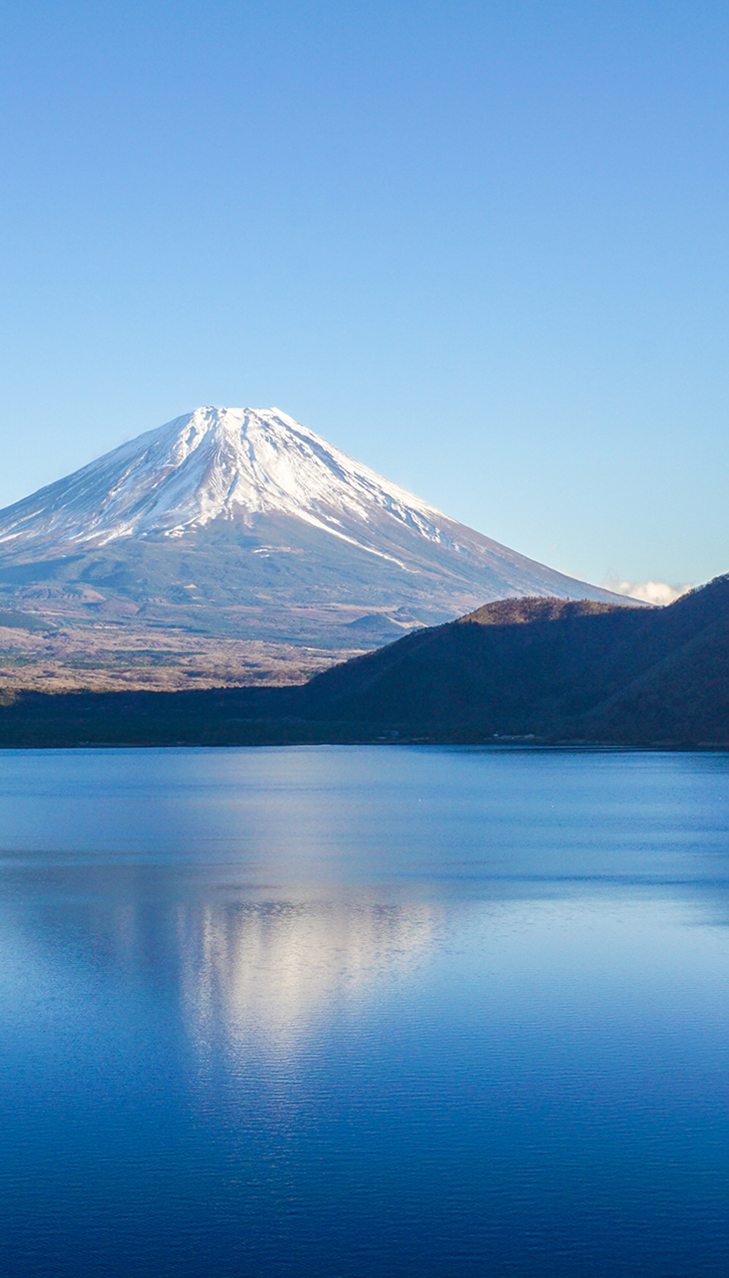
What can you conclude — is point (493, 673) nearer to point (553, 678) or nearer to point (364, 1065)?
point (553, 678)

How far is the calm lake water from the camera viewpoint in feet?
35.7

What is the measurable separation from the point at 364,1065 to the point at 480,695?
8618 cm

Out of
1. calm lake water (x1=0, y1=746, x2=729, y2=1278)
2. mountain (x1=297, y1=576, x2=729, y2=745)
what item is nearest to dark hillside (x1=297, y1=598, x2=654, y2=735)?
mountain (x1=297, y1=576, x2=729, y2=745)

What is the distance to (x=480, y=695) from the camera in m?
101

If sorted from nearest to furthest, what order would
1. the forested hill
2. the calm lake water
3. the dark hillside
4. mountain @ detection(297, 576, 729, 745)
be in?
the calm lake water → mountain @ detection(297, 576, 729, 745) → the forested hill → the dark hillside

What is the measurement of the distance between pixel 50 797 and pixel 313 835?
19.0m

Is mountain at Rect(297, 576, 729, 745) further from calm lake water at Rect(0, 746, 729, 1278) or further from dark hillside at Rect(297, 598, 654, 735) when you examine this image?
calm lake water at Rect(0, 746, 729, 1278)

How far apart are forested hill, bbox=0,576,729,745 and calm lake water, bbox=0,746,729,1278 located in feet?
184

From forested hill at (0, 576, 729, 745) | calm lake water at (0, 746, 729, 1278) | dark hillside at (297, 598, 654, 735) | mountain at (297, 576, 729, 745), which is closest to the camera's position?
calm lake water at (0, 746, 729, 1278)

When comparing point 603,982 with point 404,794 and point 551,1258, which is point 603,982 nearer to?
point 551,1258

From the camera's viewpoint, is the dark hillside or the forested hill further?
the dark hillside

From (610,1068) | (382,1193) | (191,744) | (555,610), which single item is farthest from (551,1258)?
(555,610)

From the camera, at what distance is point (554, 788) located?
198 ft

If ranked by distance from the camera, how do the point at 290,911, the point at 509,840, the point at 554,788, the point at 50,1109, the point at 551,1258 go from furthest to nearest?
the point at 554,788 < the point at 509,840 < the point at 290,911 < the point at 50,1109 < the point at 551,1258
